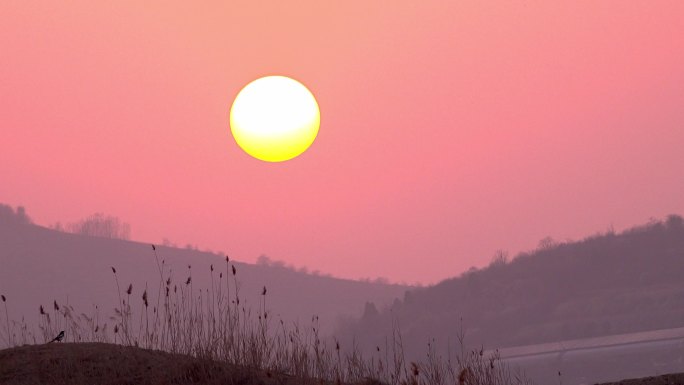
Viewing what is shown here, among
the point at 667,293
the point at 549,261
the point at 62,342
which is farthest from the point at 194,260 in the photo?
the point at 62,342

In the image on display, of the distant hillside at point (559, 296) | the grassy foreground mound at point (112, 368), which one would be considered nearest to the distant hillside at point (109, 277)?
the distant hillside at point (559, 296)

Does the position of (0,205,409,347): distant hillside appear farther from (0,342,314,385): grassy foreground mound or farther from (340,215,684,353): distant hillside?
(0,342,314,385): grassy foreground mound

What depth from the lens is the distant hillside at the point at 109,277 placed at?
4262 inches

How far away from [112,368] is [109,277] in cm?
10861

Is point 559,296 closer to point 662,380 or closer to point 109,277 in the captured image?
point 109,277

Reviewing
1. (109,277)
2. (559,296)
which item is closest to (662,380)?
(559,296)

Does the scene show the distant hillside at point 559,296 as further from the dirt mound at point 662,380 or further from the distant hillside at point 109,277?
the dirt mound at point 662,380

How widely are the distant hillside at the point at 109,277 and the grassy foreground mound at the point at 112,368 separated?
291ft

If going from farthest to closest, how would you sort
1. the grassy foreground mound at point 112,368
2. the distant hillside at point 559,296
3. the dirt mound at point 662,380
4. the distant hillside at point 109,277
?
1. the distant hillside at point 109,277
2. the distant hillside at point 559,296
3. the grassy foreground mound at point 112,368
4. the dirt mound at point 662,380

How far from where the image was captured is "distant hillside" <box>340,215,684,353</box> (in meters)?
93.4

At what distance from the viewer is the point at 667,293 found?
9662 cm

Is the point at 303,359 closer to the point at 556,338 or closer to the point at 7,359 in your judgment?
the point at 7,359

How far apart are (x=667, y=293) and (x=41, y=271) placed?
Result: 67876 mm

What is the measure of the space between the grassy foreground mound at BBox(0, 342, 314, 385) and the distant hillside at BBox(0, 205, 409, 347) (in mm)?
88743
